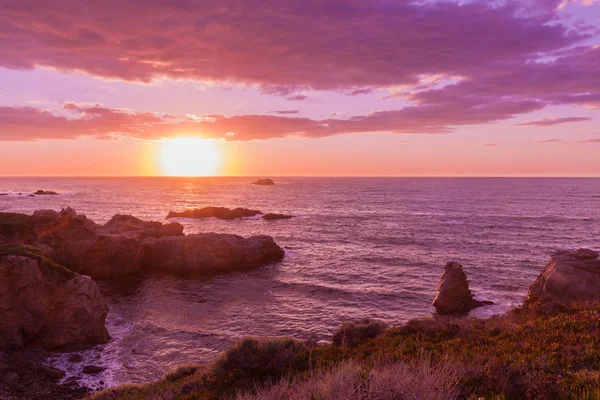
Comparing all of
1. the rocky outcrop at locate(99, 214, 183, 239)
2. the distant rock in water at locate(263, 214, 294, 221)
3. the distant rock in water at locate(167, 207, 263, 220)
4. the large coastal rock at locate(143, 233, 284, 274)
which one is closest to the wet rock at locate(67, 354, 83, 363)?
the large coastal rock at locate(143, 233, 284, 274)

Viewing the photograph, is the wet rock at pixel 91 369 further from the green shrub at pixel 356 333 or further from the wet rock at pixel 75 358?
the green shrub at pixel 356 333

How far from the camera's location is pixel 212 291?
109ft

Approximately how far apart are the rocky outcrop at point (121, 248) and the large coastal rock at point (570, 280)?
29.2 meters

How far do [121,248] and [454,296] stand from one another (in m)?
34.5

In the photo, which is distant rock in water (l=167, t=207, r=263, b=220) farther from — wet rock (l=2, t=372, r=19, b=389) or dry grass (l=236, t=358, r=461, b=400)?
dry grass (l=236, t=358, r=461, b=400)

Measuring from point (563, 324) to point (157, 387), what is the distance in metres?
14.9

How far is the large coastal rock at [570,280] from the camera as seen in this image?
74.5 feet

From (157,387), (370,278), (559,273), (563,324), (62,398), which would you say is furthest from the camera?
(370,278)

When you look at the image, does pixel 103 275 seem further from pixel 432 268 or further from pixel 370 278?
pixel 432 268

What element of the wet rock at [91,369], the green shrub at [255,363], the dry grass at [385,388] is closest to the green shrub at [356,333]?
the green shrub at [255,363]

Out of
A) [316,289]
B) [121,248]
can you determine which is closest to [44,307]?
[121,248]

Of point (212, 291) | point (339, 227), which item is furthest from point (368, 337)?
point (339, 227)

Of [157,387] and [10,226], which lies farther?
[10,226]

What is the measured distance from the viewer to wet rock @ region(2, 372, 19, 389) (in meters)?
15.9
